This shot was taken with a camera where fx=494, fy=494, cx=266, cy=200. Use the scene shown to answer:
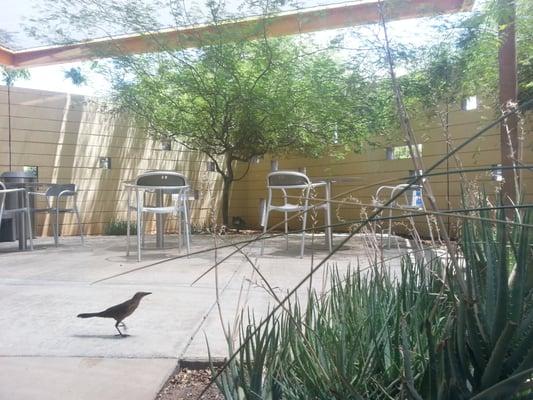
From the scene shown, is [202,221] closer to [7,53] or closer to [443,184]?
[7,53]

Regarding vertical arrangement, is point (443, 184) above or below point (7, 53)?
below

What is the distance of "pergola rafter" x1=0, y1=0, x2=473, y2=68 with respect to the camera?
6574mm

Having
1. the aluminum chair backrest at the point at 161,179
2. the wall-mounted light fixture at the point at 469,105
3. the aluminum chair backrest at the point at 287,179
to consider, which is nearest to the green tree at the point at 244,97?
the wall-mounted light fixture at the point at 469,105

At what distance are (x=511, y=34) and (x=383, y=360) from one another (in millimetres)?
4586

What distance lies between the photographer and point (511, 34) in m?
4.78

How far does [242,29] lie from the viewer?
754cm

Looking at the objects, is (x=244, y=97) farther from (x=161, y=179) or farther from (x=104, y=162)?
(x=104, y=162)

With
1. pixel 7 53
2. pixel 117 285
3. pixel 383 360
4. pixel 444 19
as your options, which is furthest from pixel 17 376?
pixel 7 53

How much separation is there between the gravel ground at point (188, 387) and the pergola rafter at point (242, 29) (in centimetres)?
527

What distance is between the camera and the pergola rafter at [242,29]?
259 inches

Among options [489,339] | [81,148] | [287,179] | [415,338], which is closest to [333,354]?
[415,338]

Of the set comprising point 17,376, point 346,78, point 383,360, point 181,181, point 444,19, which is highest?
point 444,19

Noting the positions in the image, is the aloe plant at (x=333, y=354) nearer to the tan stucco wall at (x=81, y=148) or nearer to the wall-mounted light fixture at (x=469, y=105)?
the tan stucco wall at (x=81, y=148)

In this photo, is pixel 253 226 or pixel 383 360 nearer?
pixel 383 360
